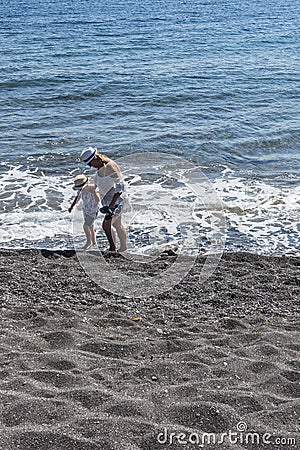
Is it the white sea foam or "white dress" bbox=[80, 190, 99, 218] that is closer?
"white dress" bbox=[80, 190, 99, 218]

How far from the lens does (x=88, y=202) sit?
8.96m

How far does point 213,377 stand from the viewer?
4.72m

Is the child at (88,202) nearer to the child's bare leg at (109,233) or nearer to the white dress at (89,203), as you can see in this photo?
the white dress at (89,203)

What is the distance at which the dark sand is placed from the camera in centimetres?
388

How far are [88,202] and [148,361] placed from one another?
4.29 meters

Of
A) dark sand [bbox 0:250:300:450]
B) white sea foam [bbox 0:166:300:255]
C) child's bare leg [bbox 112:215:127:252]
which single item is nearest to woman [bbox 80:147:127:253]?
child's bare leg [bbox 112:215:127:252]

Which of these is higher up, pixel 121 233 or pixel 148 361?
pixel 148 361

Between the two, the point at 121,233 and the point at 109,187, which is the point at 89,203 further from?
the point at 121,233

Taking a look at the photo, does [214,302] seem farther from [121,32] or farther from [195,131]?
[121,32]

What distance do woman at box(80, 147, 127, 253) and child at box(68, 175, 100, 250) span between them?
131 millimetres

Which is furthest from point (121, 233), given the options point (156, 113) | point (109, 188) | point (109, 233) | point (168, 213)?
point (156, 113)

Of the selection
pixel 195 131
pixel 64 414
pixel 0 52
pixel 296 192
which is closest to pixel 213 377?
pixel 64 414

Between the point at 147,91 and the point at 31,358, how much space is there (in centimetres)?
1763

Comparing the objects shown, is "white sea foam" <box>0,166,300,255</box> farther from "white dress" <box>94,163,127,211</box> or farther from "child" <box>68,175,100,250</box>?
"white dress" <box>94,163,127,211</box>
